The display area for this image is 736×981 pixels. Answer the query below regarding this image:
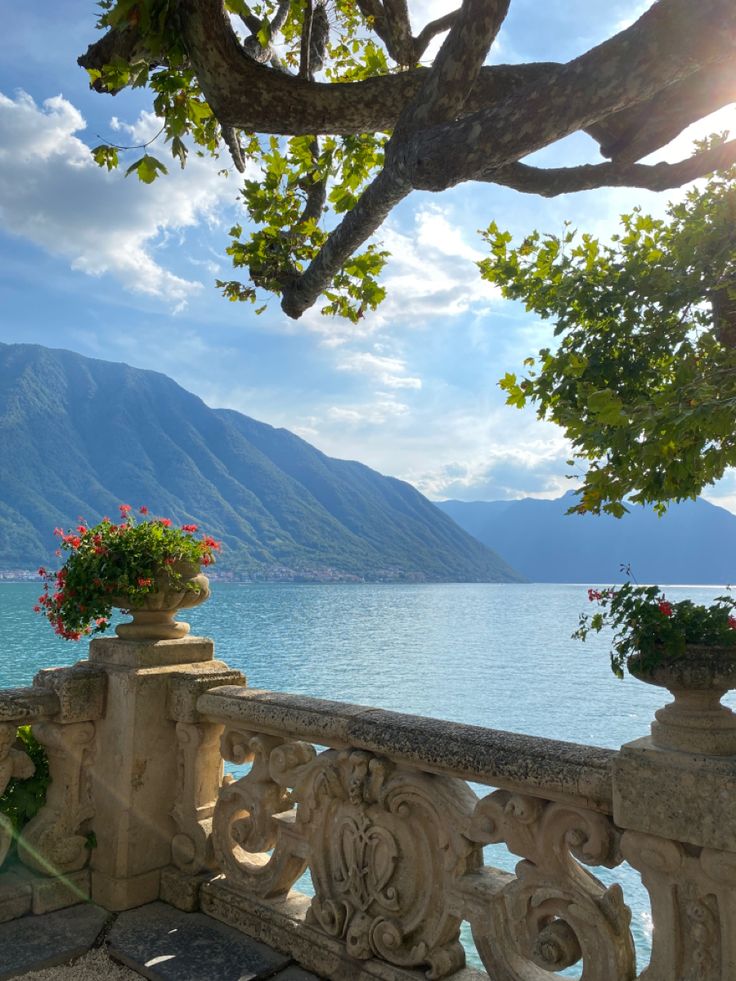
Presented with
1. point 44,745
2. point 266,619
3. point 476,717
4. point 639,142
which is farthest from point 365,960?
point 266,619

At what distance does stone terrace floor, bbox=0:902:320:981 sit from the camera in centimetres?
295

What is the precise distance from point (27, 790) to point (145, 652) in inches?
35.4

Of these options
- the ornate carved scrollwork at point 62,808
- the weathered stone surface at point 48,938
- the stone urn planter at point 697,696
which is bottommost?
the weathered stone surface at point 48,938

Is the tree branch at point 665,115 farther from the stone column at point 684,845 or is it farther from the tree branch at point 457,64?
the stone column at point 684,845

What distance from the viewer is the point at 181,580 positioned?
384cm

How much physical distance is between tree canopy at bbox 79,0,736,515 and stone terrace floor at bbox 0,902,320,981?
2.92 m

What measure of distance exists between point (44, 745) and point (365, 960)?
6.45 ft

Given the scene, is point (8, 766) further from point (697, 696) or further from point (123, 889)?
point (697, 696)

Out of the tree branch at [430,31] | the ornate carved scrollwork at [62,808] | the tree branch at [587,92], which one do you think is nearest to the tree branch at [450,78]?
the tree branch at [587,92]

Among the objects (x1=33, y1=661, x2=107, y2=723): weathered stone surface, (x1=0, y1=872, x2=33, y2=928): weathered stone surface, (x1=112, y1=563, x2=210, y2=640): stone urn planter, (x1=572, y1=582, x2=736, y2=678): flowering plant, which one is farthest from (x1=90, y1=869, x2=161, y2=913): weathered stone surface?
(x1=572, y1=582, x2=736, y2=678): flowering plant

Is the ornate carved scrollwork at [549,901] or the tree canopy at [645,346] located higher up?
the tree canopy at [645,346]

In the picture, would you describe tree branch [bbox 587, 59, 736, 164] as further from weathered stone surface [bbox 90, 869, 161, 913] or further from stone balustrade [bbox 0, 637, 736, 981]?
weathered stone surface [bbox 90, 869, 161, 913]

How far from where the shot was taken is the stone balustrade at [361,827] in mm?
2092

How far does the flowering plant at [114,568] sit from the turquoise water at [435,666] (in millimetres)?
9236
